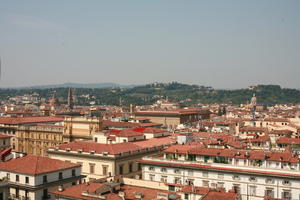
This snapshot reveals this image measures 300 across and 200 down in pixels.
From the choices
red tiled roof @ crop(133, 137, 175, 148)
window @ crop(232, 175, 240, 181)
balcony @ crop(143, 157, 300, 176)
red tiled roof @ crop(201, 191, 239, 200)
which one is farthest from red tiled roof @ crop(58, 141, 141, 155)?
red tiled roof @ crop(201, 191, 239, 200)

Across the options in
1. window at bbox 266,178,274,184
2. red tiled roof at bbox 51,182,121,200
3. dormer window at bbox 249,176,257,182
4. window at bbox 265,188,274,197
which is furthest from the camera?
dormer window at bbox 249,176,257,182

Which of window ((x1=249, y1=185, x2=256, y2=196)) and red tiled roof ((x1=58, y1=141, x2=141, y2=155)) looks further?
red tiled roof ((x1=58, y1=141, x2=141, y2=155))

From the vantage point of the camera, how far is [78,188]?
123 ft

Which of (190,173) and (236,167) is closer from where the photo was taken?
(236,167)

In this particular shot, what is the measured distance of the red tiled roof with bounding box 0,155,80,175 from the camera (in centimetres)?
4106

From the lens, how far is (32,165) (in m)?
42.0

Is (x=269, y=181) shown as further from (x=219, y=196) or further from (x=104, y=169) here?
(x=104, y=169)

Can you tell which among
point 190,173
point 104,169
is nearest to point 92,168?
point 104,169

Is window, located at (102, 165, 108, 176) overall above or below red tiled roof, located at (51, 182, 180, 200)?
below

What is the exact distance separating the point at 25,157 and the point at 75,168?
5.79 metres

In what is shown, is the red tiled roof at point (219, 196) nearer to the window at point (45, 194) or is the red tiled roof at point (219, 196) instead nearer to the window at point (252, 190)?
the window at point (252, 190)

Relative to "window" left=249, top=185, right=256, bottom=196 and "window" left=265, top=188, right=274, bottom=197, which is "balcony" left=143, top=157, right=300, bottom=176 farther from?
"window" left=265, top=188, right=274, bottom=197

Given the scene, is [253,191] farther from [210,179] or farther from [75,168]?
[75,168]

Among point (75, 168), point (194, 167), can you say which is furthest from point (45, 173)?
point (194, 167)
